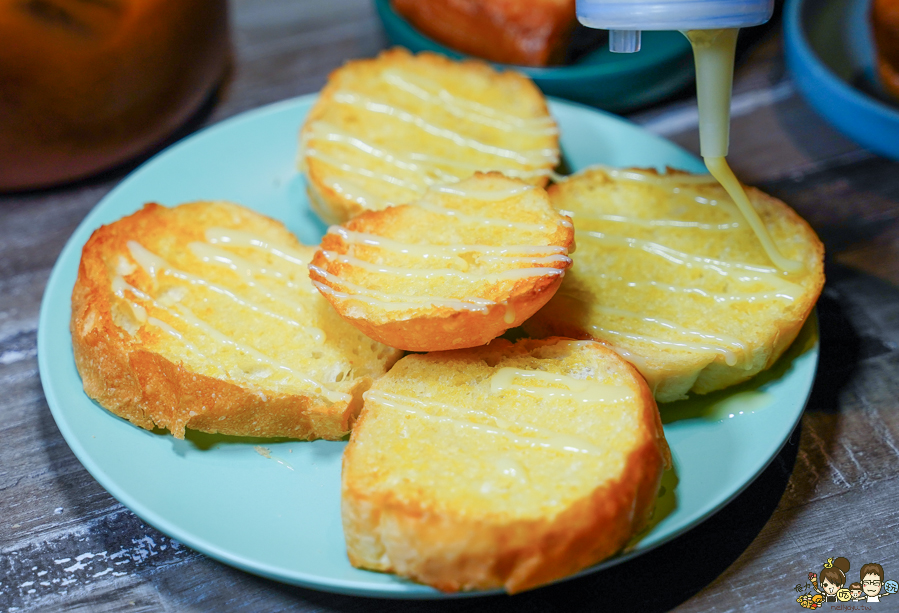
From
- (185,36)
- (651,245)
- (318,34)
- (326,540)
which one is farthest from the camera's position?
(318,34)

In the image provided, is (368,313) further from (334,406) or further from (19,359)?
(19,359)

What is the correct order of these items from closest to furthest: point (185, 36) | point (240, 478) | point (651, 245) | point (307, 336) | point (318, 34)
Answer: point (240, 478) < point (307, 336) < point (651, 245) < point (185, 36) < point (318, 34)

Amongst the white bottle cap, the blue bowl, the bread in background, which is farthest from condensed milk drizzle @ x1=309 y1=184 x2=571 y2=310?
the bread in background

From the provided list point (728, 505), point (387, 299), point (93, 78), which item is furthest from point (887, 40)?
point (93, 78)

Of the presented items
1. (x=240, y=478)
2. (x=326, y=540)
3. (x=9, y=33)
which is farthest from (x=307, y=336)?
(x=9, y=33)

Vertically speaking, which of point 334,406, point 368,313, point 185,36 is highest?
point 185,36
